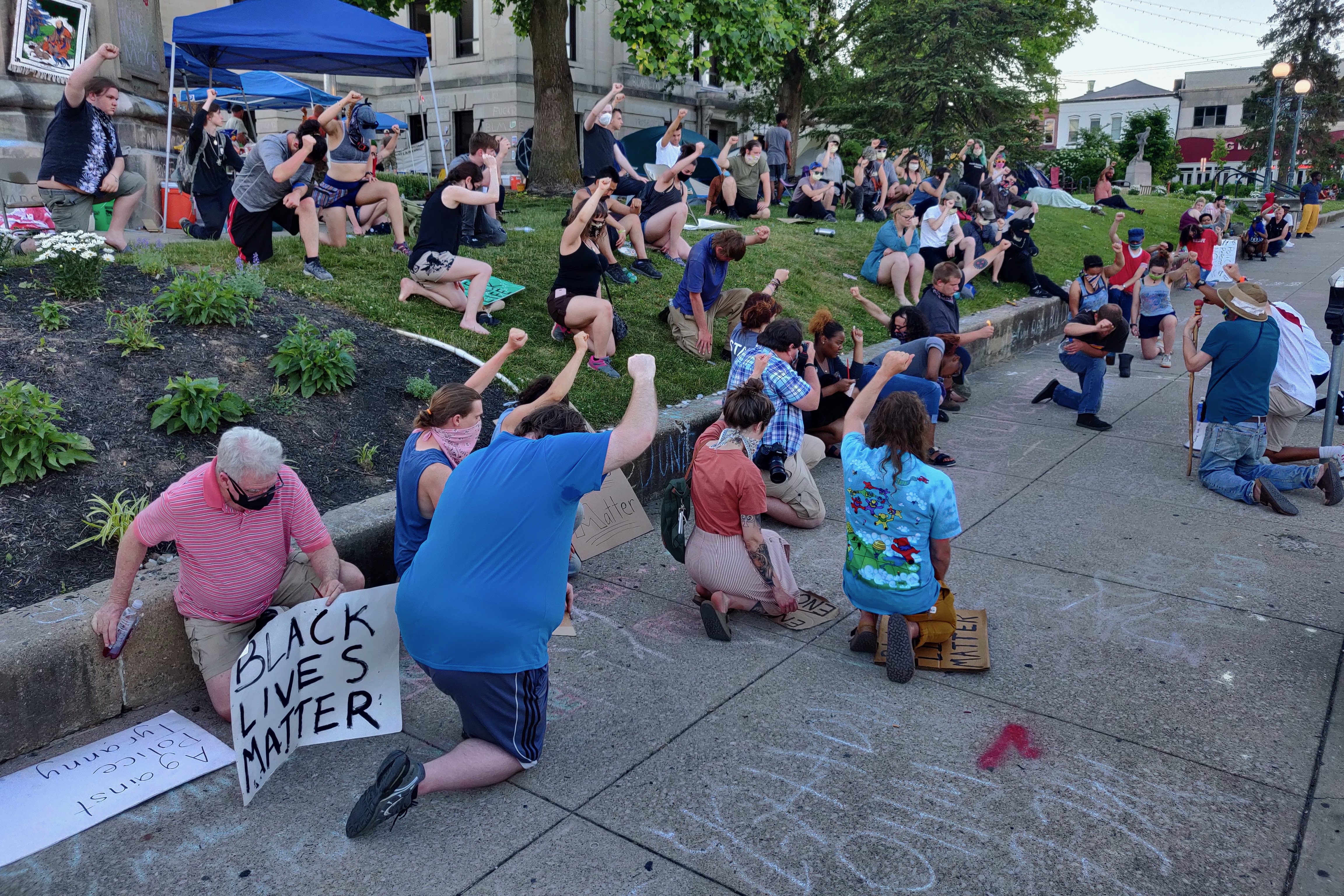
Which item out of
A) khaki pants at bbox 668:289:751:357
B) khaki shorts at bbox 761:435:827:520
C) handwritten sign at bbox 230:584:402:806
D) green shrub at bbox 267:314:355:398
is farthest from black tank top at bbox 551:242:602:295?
handwritten sign at bbox 230:584:402:806

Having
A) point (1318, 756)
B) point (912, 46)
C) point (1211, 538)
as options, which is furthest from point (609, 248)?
point (912, 46)

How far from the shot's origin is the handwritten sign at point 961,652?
14.2 feet

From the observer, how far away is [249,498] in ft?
11.9

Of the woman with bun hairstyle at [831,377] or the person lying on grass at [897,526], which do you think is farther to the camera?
the woman with bun hairstyle at [831,377]


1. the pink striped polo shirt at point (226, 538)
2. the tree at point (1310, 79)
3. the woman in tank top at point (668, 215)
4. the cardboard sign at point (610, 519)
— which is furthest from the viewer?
the tree at point (1310, 79)

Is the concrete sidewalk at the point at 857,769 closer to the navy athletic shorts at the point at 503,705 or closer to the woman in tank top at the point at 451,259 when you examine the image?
the navy athletic shorts at the point at 503,705

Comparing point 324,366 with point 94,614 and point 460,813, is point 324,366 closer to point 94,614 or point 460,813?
point 94,614

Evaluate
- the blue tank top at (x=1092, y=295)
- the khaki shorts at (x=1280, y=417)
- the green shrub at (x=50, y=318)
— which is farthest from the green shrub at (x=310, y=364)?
the blue tank top at (x=1092, y=295)

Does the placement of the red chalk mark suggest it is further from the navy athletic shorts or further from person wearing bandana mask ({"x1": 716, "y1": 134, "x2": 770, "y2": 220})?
person wearing bandana mask ({"x1": 716, "y1": 134, "x2": 770, "y2": 220})

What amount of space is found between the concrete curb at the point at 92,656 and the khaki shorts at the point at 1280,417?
19.7 ft

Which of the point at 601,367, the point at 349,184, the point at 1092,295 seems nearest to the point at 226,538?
the point at 601,367

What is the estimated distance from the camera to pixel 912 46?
87.3ft

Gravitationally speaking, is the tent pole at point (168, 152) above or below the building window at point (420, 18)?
below

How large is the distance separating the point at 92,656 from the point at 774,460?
380 cm
